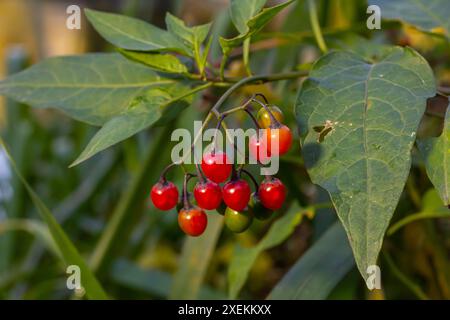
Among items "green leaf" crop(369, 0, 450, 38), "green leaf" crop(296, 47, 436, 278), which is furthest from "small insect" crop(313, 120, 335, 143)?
"green leaf" crop(369, 0, 450, 38)

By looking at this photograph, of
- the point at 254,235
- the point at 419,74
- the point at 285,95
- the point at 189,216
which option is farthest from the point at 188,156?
the point at 254,235

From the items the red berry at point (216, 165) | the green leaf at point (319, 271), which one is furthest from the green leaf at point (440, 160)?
the green leaf at point (319, 271)

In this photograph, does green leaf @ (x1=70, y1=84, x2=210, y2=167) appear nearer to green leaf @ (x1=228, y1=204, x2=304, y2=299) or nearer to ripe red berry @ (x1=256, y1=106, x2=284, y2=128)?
ripe red berry @ (x1=256, y1=106, x2=284, y2=128)

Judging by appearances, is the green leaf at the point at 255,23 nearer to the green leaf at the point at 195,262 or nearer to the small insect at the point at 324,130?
the small insect at the point at 324,130

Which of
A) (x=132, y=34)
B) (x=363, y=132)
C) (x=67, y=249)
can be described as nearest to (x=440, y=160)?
(x=363, y=132)

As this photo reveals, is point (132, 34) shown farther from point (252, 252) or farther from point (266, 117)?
point (252, 252)

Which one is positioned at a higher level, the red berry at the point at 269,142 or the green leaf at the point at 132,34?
the green leaf at the point at 132,34
